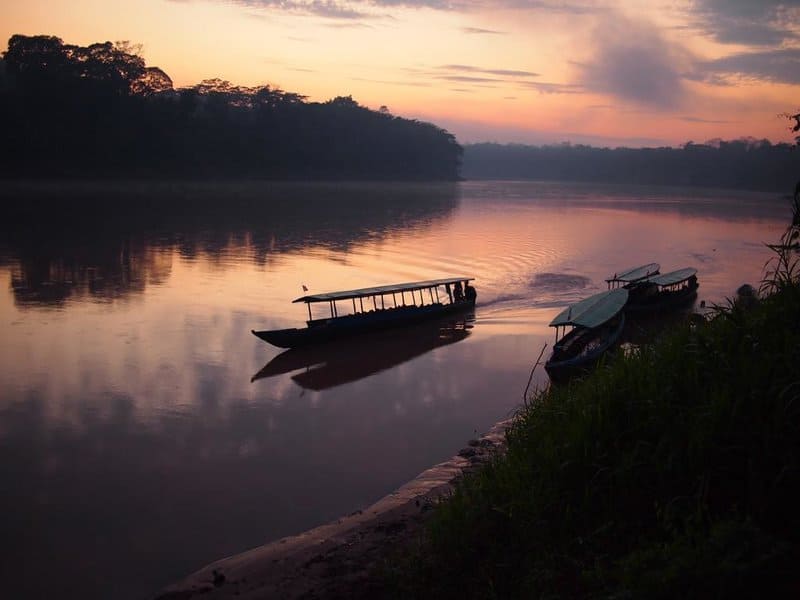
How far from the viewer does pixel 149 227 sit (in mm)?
37406

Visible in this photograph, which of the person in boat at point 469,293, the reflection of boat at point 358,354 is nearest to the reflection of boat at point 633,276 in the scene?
the person in boat at point 469,293

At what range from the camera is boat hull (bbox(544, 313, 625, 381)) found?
14.5m

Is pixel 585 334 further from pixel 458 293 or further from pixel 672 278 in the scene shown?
pixel 672 278

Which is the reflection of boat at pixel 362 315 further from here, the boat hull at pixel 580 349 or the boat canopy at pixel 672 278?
the boat canopy at pixel 672 278

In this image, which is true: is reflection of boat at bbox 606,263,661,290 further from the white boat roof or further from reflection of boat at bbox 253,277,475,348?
reflection of boat at bbox 253,277,475,348

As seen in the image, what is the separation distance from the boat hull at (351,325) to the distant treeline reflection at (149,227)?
7337 millimetres

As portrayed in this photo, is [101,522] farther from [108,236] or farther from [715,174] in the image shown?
[715,174]

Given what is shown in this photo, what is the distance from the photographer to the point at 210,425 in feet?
38.6

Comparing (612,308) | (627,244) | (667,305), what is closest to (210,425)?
(612,308)

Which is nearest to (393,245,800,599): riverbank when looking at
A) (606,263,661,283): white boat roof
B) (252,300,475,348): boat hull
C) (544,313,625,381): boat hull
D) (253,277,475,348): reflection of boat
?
(544,313,625,381): boat hull

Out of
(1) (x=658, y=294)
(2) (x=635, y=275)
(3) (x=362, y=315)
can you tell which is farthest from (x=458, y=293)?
(2) (x=635, y=275)

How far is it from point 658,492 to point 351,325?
45.1 ft

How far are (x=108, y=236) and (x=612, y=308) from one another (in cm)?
2604

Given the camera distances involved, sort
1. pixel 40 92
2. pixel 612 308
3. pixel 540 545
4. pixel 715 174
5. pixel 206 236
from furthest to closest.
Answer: pixel 715 174 < pixel 40 92 < pixel 206 236 < pixel 612 308 < pixel 540 545
